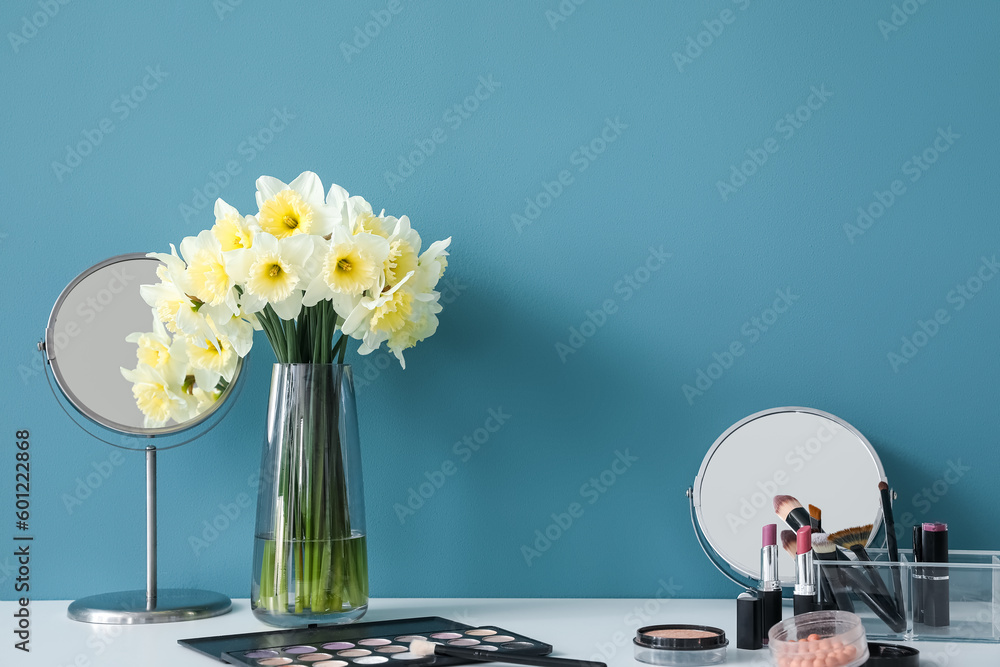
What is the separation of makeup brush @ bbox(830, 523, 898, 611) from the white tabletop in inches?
2.7

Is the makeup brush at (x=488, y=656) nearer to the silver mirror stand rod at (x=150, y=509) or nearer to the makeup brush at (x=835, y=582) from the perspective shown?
the makeup brush at (x=835, y=582)

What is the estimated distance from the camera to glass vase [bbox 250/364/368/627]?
3.63 feet

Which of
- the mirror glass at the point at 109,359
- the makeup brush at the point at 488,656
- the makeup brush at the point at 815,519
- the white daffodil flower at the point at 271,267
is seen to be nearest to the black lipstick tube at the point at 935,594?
the makeup brush at the point at 815,519

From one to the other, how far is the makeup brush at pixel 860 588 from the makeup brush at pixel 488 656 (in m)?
0.33

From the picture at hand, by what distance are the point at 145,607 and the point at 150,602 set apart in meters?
0.01

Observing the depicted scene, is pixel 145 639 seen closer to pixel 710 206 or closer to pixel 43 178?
pixel 43 178

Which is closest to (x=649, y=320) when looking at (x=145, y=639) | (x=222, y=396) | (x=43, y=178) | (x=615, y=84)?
(x=615, y=84)

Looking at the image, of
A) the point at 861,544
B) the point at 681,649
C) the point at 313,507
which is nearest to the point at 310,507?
the point at 313,507

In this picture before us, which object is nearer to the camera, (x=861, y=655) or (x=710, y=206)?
(x=861, y=655)

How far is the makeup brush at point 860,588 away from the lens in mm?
1047

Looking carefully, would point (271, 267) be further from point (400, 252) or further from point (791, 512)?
point (791, 512)

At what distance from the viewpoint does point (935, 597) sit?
3.43ft

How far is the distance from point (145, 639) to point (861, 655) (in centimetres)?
77

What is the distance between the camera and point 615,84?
1.33m
